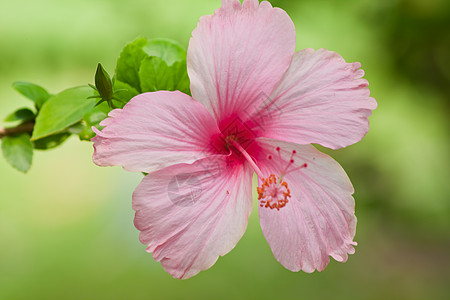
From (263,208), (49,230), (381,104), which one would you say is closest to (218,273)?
(49,230)

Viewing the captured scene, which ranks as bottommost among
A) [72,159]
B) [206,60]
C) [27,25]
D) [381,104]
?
[72,159]

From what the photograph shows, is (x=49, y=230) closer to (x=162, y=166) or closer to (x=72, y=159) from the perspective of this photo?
(x=72, y=159)

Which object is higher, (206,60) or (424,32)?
(206,60)

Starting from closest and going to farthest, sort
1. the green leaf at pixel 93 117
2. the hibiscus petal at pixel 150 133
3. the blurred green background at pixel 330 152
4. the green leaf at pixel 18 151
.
Result: the hibiscus petal at pixel 150 133, the green leaf at pixel 93 117, the green leaf at pixel 18 151, the blurred green background at pixel 330 152

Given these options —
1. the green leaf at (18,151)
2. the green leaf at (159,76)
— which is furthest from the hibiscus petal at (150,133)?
the green leaf at (18,151)

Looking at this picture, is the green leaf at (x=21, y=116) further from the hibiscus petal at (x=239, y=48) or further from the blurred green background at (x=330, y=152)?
the blurred green background at (x=330, y=152)

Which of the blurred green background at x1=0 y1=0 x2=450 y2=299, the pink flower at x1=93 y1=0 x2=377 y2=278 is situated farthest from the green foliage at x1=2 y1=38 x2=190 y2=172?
the blurred green background at x1=0 y1=0 x2=450 y2=299

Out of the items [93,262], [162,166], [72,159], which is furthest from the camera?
[72,159]

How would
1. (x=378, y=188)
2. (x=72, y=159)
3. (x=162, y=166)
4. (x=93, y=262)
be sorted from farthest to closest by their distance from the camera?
1. (x=378, y=188)
2. (x=72, y=159)
3. (x=93, y=262)
4. (x=162, y=166)

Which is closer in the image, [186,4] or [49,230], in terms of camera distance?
[49,230]
